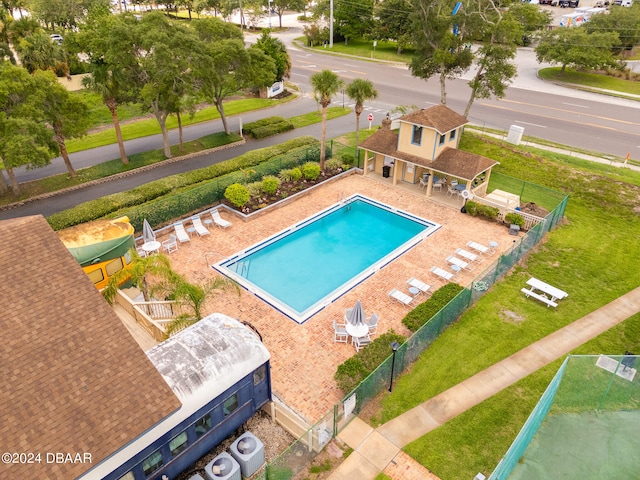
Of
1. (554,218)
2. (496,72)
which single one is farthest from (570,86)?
(554,218)

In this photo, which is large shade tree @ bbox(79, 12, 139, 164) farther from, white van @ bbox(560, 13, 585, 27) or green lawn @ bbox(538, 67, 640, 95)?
→ white van @ bbox(560, 13, 585, 27)

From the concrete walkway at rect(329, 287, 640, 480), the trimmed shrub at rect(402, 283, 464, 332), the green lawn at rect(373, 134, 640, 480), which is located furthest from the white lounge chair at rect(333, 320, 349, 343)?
the concrete walkway at rect(329, 287, 640, 480)

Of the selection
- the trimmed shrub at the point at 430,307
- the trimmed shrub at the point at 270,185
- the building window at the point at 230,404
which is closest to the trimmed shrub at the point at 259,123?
the trimmed shrub at the point at 270,185

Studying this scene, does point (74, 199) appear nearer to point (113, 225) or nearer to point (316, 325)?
point (113, 225)

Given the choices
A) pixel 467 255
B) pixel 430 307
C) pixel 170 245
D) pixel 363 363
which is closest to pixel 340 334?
pixel 363 363

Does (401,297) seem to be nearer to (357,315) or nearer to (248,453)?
(357,315)
